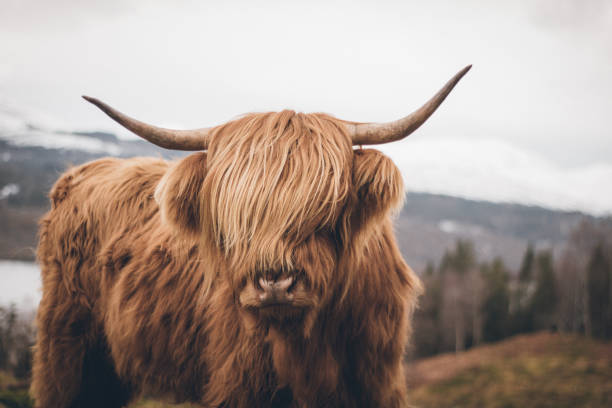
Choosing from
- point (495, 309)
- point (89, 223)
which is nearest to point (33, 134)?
point (495, 309)

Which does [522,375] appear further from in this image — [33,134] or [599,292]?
[33,134]

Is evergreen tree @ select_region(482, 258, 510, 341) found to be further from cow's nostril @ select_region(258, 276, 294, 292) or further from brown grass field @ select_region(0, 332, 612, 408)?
cow's nostril @ select_region(258, 276, 294, 292)

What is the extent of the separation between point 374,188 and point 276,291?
0.76 metres

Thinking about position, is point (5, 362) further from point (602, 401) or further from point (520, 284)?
point (520, 284)

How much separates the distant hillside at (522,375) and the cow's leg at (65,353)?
1034 inches

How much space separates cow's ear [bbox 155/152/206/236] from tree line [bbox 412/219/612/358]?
4944cm

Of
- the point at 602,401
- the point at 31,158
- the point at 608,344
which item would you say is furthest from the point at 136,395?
the point at 31,158

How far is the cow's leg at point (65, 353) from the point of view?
357 centimetres

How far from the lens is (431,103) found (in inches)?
83.5

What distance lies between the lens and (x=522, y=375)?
31406 millimetres

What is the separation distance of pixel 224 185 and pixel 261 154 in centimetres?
26

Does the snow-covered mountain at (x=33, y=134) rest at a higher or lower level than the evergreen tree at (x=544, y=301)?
higher

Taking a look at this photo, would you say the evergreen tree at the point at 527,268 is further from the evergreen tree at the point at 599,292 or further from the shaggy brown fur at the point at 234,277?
the shaggy brown fur at the point at 234,277

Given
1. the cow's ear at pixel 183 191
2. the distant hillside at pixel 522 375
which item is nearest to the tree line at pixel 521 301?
the distant hillside at pixel 522 375
